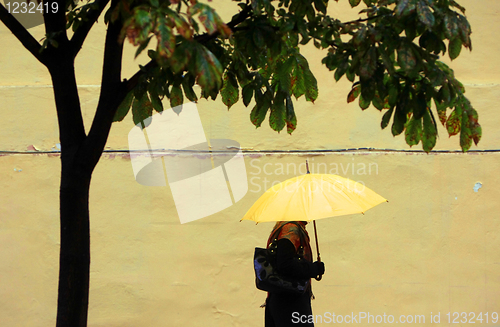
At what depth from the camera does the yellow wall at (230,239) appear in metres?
5.36

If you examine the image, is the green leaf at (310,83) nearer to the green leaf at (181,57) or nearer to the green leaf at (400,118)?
the green leaf at (400,118)

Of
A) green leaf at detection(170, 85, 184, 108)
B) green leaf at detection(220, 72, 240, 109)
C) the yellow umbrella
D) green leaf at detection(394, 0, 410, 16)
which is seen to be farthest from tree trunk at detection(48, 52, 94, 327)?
green leaf at detection(394, 0, 410, 16)

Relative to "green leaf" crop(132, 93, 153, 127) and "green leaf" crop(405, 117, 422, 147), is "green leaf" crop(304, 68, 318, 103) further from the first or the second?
"green leaf" crop(132, 93, 153, 127)

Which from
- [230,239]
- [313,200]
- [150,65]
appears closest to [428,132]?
[313,200]

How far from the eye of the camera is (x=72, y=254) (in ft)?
9.48

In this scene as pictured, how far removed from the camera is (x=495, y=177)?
5.41 m

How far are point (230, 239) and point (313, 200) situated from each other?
219 cm

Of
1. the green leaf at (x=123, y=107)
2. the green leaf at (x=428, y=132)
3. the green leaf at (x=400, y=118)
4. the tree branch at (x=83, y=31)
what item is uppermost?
the tree branch at (x=83, y=31)

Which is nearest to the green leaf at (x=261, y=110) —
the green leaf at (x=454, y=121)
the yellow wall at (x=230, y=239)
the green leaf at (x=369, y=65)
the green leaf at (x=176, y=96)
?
the green leaf at (x=176, y=96)

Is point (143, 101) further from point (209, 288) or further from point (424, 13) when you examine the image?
point (209, 288)

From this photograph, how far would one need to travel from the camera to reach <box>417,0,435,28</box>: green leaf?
2366mm

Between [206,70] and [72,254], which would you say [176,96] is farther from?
[72,254]

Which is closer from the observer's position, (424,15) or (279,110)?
(424,15)

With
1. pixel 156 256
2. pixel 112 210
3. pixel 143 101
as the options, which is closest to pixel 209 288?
pixel 156 256
